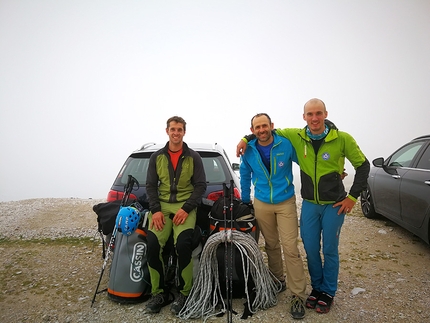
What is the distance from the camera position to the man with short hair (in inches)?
120

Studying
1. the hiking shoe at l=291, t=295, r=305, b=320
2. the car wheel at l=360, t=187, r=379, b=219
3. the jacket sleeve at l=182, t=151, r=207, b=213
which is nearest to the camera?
the hiking shoe at l=291, t=295, r=305, b=320

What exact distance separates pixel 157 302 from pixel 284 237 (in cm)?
153

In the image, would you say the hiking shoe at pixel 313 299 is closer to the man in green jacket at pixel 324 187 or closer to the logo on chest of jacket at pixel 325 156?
the man in green jacket at pixel 324 187

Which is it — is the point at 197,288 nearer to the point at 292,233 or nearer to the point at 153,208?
the point at 153,208

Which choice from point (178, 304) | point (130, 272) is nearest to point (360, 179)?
point (178, 304)

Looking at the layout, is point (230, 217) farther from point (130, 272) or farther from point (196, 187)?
point (130, 272)

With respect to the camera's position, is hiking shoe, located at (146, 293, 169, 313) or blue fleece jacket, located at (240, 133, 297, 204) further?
blue fleece jacket, located at (240, 133, 297, 204)

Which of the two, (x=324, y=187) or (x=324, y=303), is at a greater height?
(x=324, y=187)

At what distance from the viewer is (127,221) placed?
315 centimetres

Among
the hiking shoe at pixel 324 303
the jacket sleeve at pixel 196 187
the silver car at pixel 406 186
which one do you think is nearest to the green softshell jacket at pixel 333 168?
the hiking shoe at pixel 324 303

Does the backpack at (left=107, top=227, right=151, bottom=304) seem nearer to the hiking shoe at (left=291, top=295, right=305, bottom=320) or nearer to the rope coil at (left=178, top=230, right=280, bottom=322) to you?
the rope coil at (left=178, top=230, right=280, bottom=322)

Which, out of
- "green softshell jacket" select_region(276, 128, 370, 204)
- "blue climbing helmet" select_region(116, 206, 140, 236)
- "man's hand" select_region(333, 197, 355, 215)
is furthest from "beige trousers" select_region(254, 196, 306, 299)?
"blue climbing helmet" select_region(116, 206, 140, 236)

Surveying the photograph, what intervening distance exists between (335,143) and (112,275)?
281 cm

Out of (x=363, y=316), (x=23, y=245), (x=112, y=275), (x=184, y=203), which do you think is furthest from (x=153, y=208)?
(x=23, y=245)
